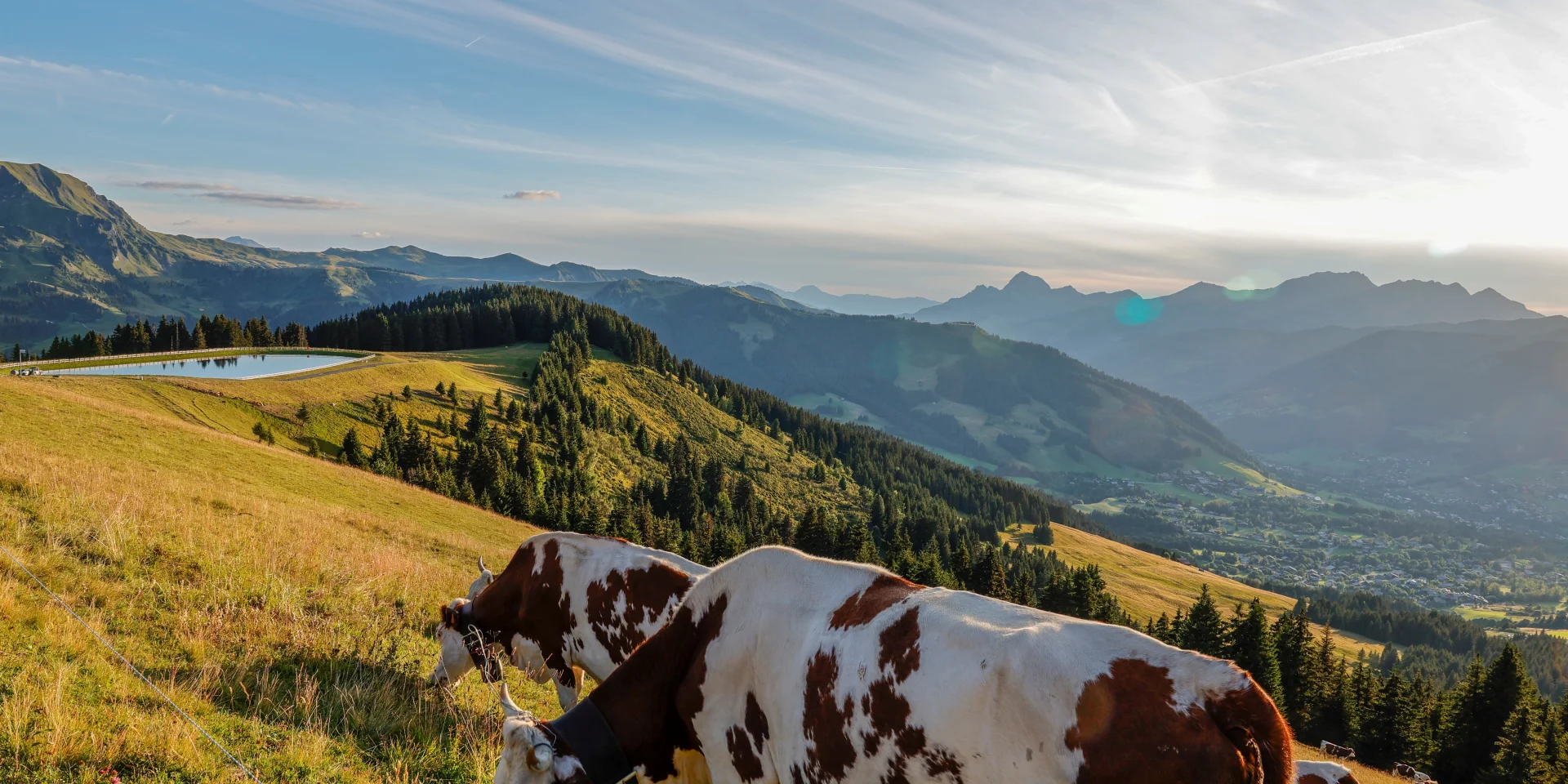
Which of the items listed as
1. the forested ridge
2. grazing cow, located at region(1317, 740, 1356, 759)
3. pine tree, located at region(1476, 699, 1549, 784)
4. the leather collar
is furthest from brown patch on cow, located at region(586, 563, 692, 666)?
pine tree, located at region(1476, 699, 1549, 784)

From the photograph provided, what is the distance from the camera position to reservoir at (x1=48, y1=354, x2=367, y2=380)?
2496 inches

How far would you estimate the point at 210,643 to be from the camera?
9.81 meters

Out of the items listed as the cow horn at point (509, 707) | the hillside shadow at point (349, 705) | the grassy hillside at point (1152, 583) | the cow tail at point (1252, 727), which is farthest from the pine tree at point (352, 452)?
the grassy hillside at point (1152, 583)

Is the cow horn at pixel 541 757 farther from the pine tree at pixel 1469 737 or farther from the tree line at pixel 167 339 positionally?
the tree line at pixel 167 339

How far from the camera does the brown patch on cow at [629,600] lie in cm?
1136

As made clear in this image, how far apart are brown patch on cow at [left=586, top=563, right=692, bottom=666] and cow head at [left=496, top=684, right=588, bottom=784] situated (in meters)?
4.93

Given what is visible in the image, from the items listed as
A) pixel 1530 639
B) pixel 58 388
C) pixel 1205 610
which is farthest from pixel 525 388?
pixel 1530 639

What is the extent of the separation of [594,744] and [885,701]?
3044 millimetres

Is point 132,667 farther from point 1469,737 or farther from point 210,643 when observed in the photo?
point 1469,737

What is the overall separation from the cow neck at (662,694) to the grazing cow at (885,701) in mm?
18

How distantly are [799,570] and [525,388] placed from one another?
121870mm

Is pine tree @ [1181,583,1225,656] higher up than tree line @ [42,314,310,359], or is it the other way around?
tree line @ [42,314,310,359]

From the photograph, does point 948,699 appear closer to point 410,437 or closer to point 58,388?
point 58,388

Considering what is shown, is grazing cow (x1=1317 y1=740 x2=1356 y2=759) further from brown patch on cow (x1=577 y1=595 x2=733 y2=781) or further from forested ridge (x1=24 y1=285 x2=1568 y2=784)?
brown patch on cow (x1=577 y1=595 x2=733 y2=781)
